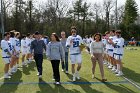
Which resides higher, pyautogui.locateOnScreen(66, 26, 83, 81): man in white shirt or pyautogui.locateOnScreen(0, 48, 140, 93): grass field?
pyautogui.locateOnScreen(66, 26, 83, 81): man in white shirt

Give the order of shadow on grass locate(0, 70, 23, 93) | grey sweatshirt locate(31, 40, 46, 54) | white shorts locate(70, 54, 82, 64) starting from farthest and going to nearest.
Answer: grey sweatshirt locate(31, 40, 46, 54) → white shorts locate(70, 54, 82, 64) → shadow on grass locate(0, 70, 23, 93)

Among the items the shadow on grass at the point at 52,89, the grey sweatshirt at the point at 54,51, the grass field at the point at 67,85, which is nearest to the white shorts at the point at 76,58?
the grass field at the point at 67,85

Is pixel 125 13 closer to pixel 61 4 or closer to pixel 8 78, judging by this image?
pixel 61 4

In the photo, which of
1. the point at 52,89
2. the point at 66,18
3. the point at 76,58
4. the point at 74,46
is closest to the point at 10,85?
the point at 52,89

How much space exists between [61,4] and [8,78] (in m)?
63.3

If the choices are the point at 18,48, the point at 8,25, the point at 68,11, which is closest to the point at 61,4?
the point at 68,11

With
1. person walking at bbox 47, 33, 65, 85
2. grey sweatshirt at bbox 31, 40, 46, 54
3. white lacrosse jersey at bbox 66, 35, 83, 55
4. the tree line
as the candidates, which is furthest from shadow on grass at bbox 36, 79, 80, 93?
the tree line

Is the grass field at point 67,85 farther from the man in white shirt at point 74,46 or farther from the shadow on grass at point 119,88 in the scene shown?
the man in white shirt at point 74,46

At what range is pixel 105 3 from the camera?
8781 centimetres

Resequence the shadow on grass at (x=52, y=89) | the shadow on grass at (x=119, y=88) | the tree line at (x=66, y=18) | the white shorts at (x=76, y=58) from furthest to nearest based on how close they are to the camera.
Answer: the tree line at (x=66, y=18), the white shorts at (x=76, y=58), the shadow on grass at (x=52, y=89), the shadow on grass at (x=119, y=88)

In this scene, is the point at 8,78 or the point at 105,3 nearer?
the point at 8,78

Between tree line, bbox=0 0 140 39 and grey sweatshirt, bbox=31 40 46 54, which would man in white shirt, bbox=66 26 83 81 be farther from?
tree line, bbox=0 0 140 39

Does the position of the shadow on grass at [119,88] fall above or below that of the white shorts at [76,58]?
below

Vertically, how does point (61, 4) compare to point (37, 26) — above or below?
above
